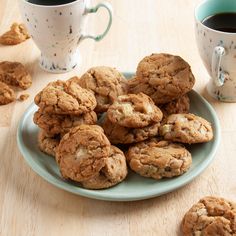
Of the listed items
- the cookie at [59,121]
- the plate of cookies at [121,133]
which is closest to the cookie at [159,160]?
the plate of cookies at [121,133]

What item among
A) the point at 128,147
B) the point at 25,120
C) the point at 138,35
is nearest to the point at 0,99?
the point at 25,120

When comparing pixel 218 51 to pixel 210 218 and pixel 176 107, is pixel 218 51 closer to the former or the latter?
pixel 176 107

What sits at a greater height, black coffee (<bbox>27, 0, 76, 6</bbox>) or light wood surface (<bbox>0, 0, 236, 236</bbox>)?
black coffee (<bbox>27, 0, 76, 6</bbox>)

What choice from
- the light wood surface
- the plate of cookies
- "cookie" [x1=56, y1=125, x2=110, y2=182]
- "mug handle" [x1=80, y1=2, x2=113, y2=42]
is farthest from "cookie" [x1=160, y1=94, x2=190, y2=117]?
"mug handle" [x1=80, y1=2, x2=113, y2=42]

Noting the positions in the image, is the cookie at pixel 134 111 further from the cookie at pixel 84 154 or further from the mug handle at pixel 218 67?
the mug handle at pixel 218 67

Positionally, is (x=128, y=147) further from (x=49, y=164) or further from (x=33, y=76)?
(x=33, y=76)

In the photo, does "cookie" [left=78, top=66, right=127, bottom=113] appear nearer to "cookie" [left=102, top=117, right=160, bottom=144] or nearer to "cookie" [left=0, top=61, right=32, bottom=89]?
"cookie" [left=102, top=117, right=160, bottom=144]

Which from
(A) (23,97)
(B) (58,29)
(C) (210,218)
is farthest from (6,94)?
(C) (210,218)
